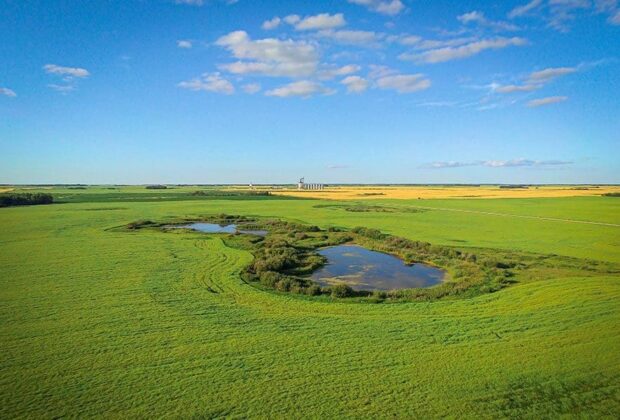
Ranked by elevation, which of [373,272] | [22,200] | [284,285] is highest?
[22,200]

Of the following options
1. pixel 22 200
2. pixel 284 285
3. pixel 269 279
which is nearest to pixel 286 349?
pixel 284 285

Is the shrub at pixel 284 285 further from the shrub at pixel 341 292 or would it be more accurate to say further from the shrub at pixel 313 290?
the shrub at pixel 341 292

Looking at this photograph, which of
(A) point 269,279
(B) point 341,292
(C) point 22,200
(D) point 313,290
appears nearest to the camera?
(B) point 341,292

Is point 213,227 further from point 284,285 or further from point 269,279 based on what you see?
point 284,285

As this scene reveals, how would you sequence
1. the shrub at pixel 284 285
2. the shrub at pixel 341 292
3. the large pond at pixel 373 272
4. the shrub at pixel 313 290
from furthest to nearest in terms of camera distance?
1. the large pond at pixel 373 272
2. the shrub at pixel 284 285
3. the shrub at pixel 313 290
4. the shrub at pixel 341 292

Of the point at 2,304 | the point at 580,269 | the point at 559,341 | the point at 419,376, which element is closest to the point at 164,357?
the point at 419,376

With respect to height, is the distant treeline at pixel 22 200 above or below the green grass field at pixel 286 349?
above

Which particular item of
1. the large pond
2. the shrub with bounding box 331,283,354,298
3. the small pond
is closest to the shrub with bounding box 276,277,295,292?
the shrub with bounding box 331,283,354,298

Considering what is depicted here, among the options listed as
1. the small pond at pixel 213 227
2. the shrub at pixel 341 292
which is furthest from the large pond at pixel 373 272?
the small pond at pixel 213 227
